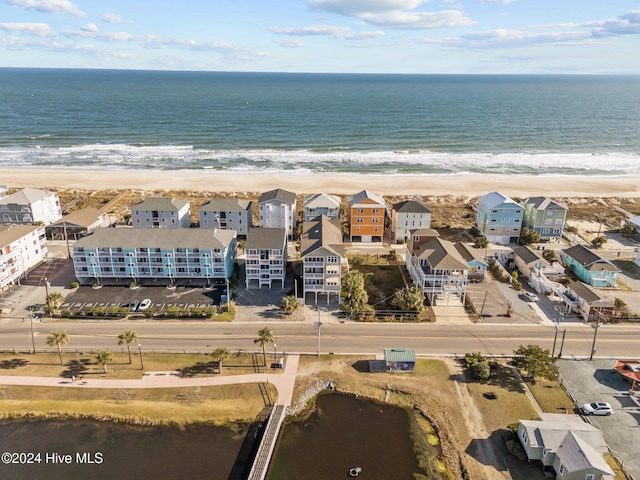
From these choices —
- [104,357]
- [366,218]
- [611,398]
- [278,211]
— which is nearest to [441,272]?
[611,398]

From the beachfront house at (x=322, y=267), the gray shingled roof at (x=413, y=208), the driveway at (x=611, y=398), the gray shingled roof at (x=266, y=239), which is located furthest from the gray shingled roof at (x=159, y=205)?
the driveway at (x=611, y=398)

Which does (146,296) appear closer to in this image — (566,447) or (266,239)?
(266,239)

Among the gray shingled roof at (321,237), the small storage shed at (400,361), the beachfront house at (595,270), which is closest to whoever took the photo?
the small storage shed at (400,361)

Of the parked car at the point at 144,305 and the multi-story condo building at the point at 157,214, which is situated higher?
the multi-story condo building at the point at 157,214

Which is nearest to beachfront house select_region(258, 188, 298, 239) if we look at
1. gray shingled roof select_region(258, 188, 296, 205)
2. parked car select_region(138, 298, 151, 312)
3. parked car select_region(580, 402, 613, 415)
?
gray shingled roof select_region(258, 188, 296, 205)

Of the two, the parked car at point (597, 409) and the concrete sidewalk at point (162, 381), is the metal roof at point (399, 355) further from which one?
the parked car at point (597, 409)

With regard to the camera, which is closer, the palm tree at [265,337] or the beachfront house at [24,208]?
the palm tree at [265,337]

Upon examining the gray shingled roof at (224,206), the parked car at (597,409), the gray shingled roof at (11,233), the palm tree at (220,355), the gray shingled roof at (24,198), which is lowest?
the parked car at (597,409)
